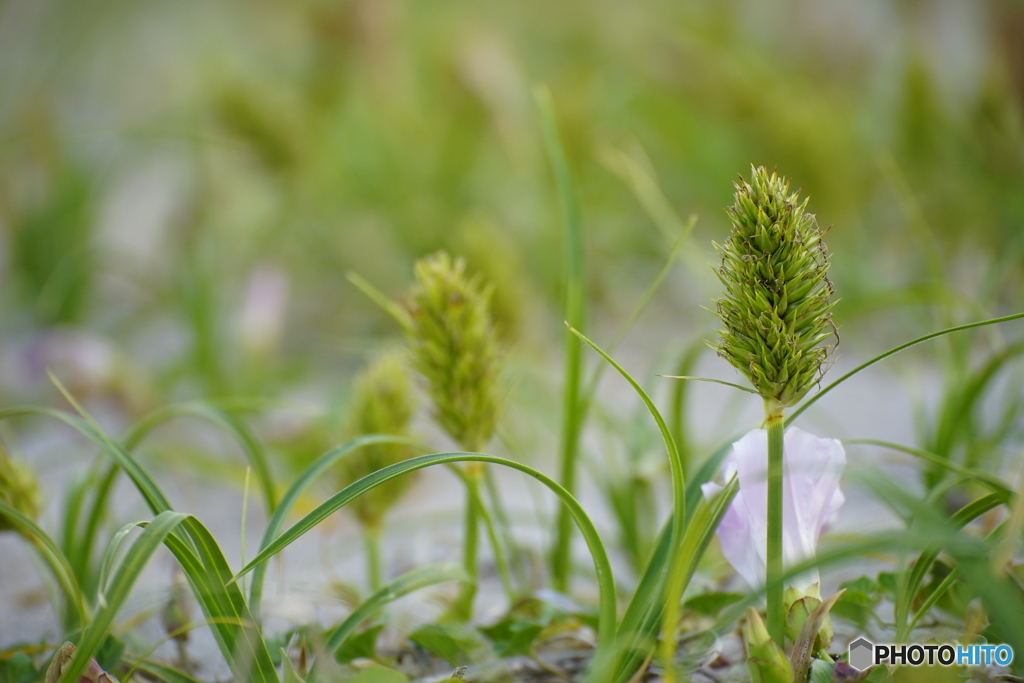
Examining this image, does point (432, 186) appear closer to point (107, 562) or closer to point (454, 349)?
point (454, 349)

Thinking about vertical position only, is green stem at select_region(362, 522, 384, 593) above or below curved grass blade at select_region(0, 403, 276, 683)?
above

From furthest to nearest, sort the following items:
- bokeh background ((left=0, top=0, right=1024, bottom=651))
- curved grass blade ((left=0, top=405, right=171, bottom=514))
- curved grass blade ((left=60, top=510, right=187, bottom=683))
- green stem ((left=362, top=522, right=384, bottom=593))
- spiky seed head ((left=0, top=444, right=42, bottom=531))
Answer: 1. bokeh background ((left=0, top=0, right=1024, bottom=651))
2. green stem ((left=362, top=522, right=384, bottom=593))
3. spiky seed head ((left=0, top=444, right=42, bottom=531))
4. curved grass blade ((left=0, top=405, right=171, bottom=514))
5. curved grass blade ((left=60, top=510, right=187, bottom=683))

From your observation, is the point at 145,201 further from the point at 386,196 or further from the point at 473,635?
the point at 473,635

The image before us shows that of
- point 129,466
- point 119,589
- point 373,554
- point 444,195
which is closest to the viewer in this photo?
point 119,589

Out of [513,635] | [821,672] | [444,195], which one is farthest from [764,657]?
[444,195]

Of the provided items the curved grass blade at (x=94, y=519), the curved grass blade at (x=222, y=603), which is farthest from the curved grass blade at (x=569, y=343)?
the curved grass blade at (x=94, y=519)

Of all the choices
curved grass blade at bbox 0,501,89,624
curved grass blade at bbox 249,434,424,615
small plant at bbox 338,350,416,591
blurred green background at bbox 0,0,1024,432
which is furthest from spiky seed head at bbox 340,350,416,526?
blurred green background at bbox 0,0,1024,432

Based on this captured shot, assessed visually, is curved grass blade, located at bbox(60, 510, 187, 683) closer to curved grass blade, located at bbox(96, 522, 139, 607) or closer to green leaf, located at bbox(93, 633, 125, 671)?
curved grass blade, located at bbox(96, 522, 139, 607)
